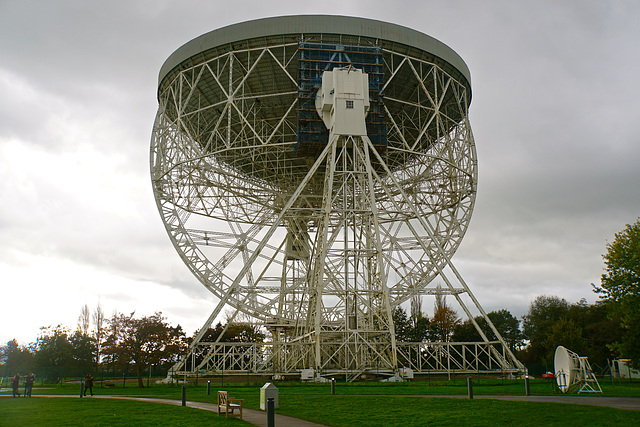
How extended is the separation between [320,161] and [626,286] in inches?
615

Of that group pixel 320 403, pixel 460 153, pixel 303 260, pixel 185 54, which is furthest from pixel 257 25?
pixel 320 403

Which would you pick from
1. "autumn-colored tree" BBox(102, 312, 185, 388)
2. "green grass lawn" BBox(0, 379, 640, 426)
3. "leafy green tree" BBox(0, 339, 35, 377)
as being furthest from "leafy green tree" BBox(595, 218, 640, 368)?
"leafy green tree" BBox(0, 339, 35, 377)

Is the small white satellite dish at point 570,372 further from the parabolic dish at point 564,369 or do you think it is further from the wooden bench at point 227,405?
the wooden bench at point 227,405

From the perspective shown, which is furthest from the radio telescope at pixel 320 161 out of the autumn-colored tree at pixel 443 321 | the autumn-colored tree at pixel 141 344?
the autumn-colored tree at pixel 443 321

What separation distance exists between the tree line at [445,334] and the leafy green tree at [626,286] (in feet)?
0.13

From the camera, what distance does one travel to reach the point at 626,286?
2791 cm

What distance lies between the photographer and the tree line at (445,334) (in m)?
28.1

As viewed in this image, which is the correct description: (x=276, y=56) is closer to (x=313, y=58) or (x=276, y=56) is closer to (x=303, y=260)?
(x=313, y=58)

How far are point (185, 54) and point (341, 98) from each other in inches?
371

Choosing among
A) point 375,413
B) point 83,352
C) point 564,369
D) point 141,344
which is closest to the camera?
point 375,413

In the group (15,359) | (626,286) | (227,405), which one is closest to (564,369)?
(626,286)

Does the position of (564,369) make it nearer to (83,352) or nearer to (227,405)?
(227,405)

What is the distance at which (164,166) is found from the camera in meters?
34.8

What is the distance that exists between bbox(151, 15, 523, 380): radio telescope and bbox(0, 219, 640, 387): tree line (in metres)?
4.65
